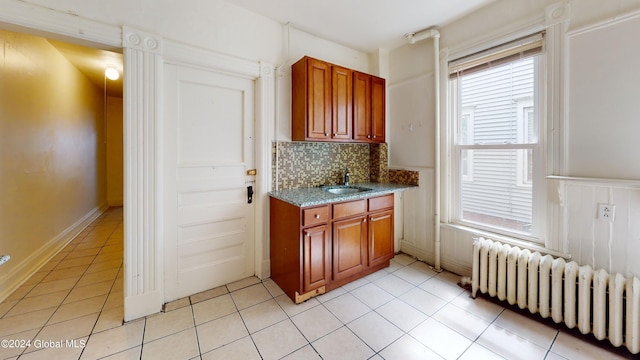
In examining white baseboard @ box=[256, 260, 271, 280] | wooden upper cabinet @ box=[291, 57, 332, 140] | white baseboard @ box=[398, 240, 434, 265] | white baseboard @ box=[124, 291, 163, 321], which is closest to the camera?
white baseboard @ box=[124, 291, 163, 321]

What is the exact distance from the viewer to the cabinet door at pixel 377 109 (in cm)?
295

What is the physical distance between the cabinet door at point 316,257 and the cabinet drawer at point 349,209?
17 centimetres

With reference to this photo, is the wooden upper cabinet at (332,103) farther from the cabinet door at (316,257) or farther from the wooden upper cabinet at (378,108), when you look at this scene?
the cabinet door at (316,257)

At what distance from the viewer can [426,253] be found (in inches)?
115

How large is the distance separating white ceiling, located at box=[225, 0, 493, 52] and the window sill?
2177 mm

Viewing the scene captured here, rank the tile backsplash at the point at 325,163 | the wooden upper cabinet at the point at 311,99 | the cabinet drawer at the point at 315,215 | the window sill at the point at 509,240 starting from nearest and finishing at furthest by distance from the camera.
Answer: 1. the window sill at the point at 509,240
2. the cabinet drawer at the point at 315,215
3. the wooden upper cabinet at the point at 311,99
4. the tile backsplash at the point at 325,163

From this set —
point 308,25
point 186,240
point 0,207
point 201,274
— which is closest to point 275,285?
point 201,274

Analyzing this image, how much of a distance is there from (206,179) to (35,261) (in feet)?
7.21

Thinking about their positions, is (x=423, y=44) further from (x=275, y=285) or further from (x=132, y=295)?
(x=132, y=295)

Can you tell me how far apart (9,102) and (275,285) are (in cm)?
301

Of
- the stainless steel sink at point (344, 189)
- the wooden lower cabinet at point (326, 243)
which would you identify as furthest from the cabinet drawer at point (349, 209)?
the stainless steel sink at point (344, 189)

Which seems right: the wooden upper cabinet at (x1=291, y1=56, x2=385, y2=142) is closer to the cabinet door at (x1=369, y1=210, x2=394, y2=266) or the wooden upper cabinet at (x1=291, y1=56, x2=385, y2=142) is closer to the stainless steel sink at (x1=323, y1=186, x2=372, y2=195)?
the stainless steel sink at (x1=323, y1=186, x2=372, y2=195)

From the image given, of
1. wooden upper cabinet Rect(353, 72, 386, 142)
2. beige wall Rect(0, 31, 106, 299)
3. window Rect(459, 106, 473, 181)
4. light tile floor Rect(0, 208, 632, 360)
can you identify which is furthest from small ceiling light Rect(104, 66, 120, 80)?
window Rect(459, 106, 473, 181)

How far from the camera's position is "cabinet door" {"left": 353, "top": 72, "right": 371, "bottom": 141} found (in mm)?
2776
